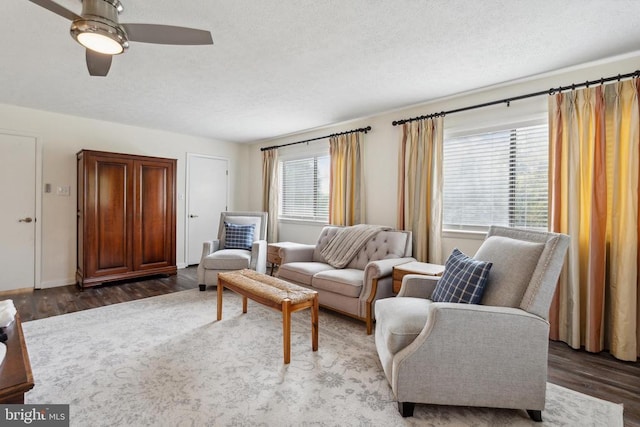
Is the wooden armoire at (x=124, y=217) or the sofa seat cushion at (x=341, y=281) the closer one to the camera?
the sofa seat cushion at (x=341, y=281)

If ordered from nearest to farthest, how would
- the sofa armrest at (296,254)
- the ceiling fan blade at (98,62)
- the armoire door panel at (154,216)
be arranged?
the ceiling fan blade at (98,62), the sofa armrest at (296,254), the armoire door panel at (154,216)

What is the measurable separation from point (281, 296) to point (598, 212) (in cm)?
258

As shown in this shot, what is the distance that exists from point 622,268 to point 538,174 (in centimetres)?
96

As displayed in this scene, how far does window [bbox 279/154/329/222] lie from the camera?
4.71 metres

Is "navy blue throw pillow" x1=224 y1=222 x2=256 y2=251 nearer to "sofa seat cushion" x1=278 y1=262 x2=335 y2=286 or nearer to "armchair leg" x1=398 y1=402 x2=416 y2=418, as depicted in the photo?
"sofa seat cushion" x1=278 y1=262 x2=335 y2=286

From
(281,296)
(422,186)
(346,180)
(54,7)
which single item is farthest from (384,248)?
(54,7)

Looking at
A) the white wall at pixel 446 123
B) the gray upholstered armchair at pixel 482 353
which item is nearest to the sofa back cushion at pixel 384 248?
the white wall at pixel 446 123

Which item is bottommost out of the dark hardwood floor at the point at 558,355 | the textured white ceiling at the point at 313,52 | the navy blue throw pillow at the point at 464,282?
the dark hardwood floor at the point at 558,355

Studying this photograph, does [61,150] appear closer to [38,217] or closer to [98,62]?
[38,217]

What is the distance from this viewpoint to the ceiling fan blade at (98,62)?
2017mm

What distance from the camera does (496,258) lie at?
6.23ft

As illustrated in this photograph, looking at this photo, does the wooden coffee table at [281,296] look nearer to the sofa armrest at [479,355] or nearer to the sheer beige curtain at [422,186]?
the sofa armrest at [479,355]

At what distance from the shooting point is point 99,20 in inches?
64.6

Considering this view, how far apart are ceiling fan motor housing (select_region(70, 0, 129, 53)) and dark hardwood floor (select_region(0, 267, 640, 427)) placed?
282 cm
